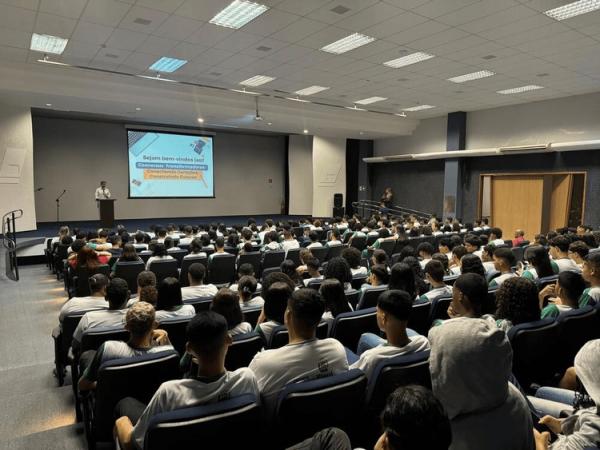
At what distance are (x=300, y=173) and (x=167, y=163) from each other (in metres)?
5.91

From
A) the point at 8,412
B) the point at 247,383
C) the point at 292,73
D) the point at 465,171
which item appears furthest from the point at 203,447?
the point at 465,171

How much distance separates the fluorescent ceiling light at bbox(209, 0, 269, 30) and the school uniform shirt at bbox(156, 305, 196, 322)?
179 inches

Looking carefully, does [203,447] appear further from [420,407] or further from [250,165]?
[250,165]

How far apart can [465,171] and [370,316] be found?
12.4 metres

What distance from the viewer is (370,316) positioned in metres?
2.78

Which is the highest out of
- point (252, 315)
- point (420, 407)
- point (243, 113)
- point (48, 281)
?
point (243, 113)

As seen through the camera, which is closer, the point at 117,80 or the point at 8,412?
the point at 8,412

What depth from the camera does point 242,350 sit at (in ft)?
7.48

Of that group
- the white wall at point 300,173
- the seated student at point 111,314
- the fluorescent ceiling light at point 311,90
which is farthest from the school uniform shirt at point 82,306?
the white wall at point 300,173

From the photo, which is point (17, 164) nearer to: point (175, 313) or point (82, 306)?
point (82, 306)

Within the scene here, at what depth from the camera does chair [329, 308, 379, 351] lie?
2678 millimetres

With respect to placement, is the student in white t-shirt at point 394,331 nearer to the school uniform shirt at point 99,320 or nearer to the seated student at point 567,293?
the seated student at point 567,293

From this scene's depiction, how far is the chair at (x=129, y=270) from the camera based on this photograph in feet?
16.3

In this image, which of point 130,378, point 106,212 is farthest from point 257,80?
point 130,378
